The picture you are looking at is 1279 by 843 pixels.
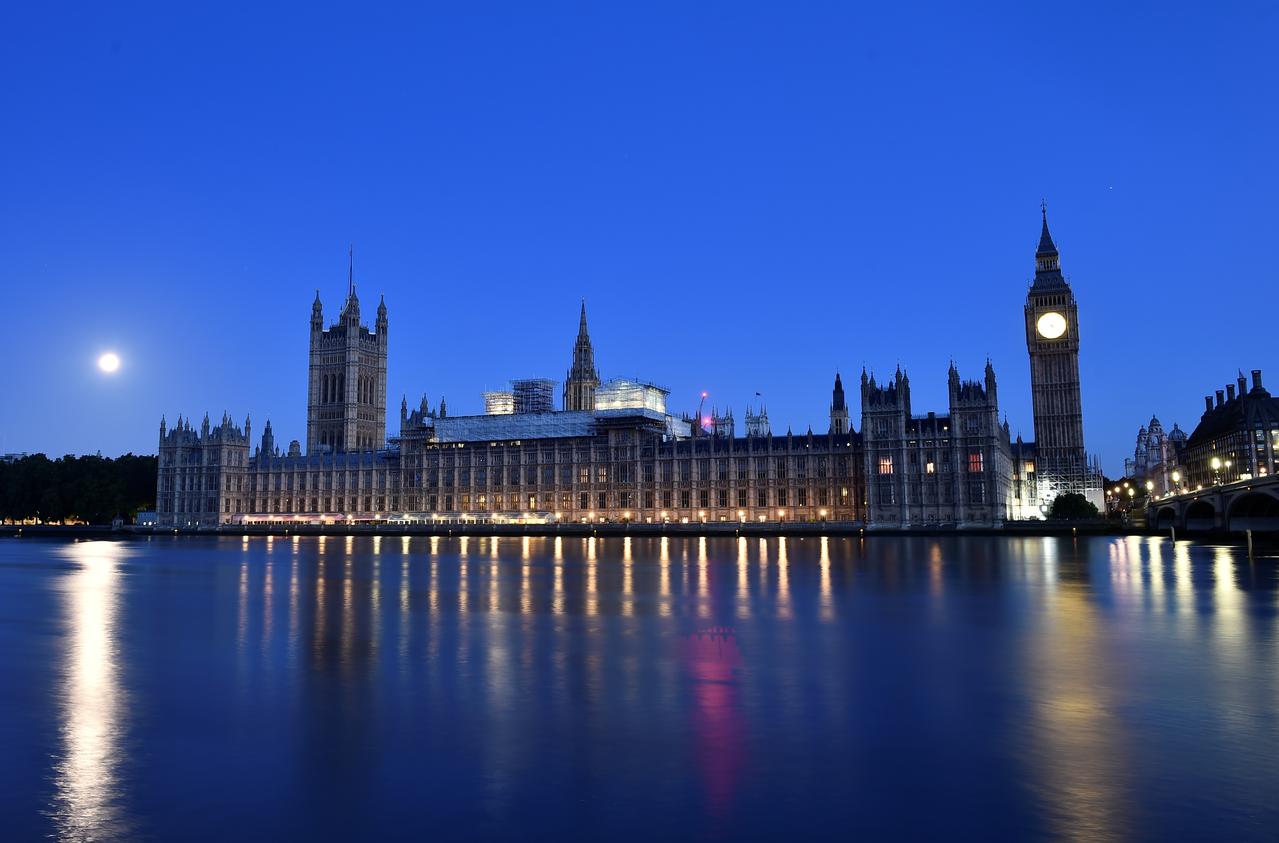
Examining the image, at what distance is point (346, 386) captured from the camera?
178250mm

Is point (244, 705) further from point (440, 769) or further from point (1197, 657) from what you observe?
point (1197, 657)

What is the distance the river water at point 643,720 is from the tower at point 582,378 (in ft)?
459

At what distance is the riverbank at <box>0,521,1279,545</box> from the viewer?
10069cm

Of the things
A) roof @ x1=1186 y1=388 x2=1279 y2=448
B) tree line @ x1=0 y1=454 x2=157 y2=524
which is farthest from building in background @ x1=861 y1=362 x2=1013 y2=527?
tree line @ x1=0 y1=454 x2=157 y2=524

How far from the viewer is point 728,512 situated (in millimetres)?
123312

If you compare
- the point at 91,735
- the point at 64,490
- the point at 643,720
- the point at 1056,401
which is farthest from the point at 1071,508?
the point at 64,490

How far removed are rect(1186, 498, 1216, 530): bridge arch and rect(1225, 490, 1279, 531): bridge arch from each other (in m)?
3.88

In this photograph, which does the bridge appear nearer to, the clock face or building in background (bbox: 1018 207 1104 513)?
building in background (bbox: 1018 207 1104 513)

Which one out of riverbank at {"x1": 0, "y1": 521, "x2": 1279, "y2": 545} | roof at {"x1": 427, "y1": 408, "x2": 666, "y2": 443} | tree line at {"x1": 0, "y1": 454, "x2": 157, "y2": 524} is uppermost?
roof at {"x1": 427, "y1": 408, "x2": 666, "y2": 443}

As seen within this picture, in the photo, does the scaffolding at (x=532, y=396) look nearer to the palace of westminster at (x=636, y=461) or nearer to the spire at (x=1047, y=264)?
the palace of westminster at (x=636, y=461)

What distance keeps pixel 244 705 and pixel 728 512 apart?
110 m

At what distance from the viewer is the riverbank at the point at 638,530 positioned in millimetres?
100688

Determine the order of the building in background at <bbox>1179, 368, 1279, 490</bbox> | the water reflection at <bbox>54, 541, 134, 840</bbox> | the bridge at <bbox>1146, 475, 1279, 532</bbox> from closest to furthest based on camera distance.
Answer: the water reflection at <bbox>54, 541, 134, 840</bbox>
the bridge at <bbox>1146, 475, 1279, 532</bbox>
the building in background at <bbox>1179, 368, 1279, 490</bbox>

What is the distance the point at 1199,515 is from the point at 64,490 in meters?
149
